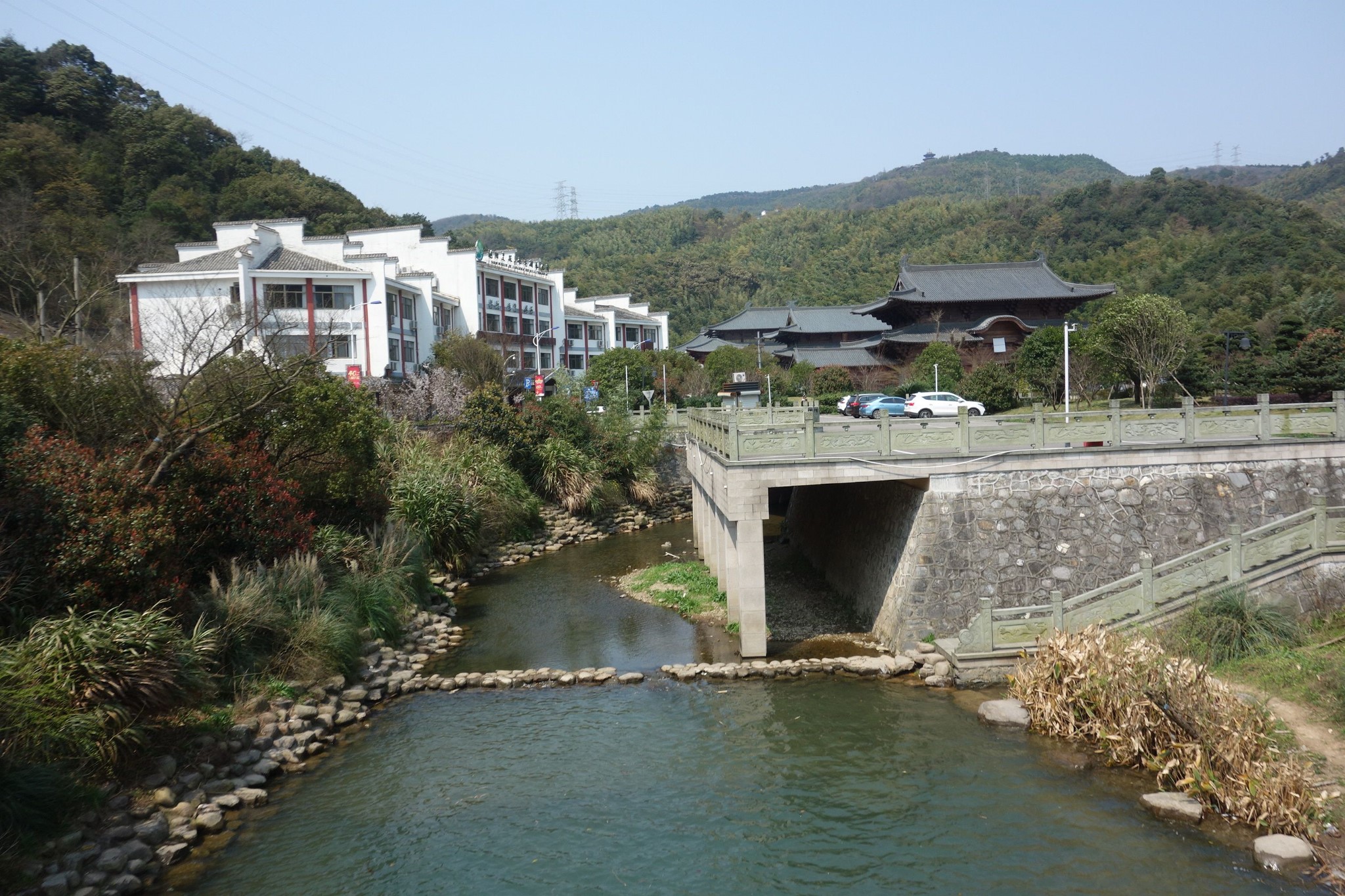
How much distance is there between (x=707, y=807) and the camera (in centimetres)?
1089

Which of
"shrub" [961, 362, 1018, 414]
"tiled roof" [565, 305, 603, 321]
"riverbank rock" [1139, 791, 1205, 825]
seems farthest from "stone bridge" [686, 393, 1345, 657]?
"tiled roof" [565, 305, 603, 321]

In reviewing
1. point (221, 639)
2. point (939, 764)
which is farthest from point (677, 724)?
point (221, 639)

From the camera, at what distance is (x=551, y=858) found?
9773 mm

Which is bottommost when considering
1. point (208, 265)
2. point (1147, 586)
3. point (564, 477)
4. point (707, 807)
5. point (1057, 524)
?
point (707, 807)

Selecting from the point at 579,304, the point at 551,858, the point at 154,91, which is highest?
the point at 154,91

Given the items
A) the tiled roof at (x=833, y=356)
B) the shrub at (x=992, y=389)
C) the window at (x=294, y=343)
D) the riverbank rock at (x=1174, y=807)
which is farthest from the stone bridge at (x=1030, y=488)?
the tiled roof at (x=833, y=356)

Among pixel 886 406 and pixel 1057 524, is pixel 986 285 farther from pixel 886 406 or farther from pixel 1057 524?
pixel 1057 524

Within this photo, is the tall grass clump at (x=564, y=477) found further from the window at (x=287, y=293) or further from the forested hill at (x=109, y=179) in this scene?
the forested hill at (x=109, y=179)

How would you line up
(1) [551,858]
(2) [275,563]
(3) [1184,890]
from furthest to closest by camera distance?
(2) [275,563] < (1) [551,858] < (3) [1184,890]

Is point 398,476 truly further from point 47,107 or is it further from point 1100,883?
point 47,107

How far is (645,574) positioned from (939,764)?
40.0ft

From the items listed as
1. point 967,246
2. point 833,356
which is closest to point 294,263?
point 833,356

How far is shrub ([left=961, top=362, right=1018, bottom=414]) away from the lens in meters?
37.7

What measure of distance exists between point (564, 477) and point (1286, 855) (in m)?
24.1
